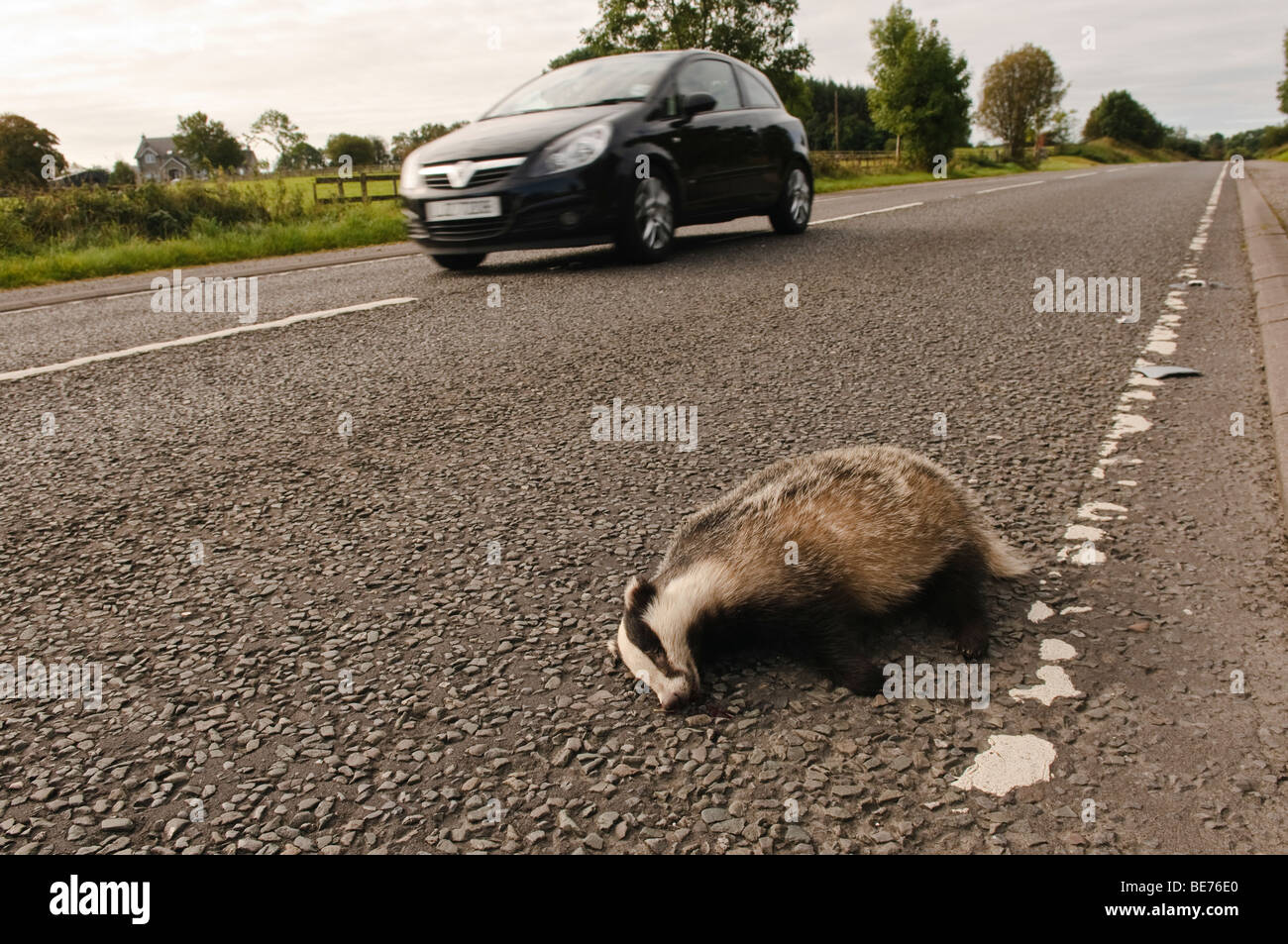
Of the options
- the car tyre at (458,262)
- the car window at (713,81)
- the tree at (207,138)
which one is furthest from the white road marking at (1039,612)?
the tree at (207,138)

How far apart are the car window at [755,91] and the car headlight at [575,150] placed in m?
2.96

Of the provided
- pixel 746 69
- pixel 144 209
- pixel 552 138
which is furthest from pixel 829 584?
pixel 144 209

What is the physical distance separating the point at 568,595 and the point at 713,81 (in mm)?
9344

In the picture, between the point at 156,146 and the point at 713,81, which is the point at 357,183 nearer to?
the point at 713,81

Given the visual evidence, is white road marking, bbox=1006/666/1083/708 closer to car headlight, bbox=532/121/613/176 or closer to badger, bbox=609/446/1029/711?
badger, bbox=609/446/1029/711

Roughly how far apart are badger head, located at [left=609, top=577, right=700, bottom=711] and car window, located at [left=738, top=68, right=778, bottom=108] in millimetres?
9961

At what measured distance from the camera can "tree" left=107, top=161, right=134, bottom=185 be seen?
648 inches

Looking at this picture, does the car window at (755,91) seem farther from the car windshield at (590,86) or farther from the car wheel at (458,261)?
the car wheel at (458,261)

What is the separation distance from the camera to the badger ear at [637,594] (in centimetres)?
235

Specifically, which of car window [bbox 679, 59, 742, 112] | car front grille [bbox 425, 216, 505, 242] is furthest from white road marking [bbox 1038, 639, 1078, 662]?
car window [bbox 679, 59, 742, 112]

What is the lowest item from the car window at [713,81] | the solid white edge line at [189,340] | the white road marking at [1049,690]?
the white road marking at [1049,690]

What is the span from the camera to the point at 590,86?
1002cm

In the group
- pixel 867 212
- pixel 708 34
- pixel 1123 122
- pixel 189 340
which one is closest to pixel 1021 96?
pixel 1123 122
